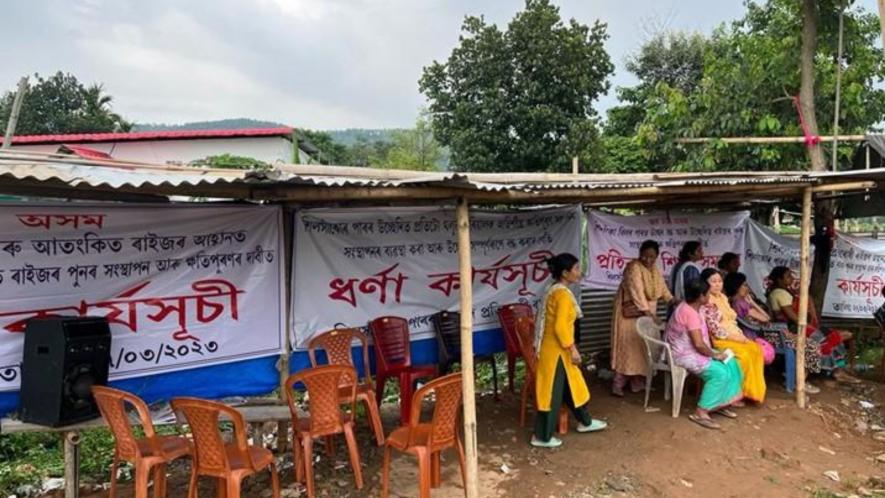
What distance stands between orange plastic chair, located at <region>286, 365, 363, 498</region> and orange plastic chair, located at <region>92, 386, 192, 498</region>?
2.29 ft

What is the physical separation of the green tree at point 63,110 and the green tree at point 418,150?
14.0m

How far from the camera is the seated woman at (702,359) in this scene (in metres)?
5.21

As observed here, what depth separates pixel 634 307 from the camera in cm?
575

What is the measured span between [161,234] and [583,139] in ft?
35.3

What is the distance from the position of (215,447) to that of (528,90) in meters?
11.7

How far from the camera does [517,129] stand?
13711 millimetres

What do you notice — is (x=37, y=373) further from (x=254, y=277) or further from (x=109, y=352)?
(x=254, y=277)

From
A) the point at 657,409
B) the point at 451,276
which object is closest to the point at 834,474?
the point at 657,409

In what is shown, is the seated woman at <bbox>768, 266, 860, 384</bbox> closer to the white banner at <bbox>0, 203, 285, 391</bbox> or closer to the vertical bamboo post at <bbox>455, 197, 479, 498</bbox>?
the vertical bamboo post at <bbox>455, 197, 479, 498</bbox>

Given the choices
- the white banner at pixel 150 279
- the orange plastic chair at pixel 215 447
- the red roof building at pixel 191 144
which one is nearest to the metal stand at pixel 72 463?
the white banner at pixel 150 279

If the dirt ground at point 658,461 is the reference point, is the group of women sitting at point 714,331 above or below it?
above

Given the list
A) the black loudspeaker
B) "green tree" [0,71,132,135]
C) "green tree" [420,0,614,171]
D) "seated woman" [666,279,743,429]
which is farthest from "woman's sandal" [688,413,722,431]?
"green tree" [0,71,132,135]

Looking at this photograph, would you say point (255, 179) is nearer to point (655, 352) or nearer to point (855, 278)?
point (655, 352)

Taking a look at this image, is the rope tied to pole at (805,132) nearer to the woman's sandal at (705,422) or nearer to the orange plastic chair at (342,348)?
the woman's sandal at (705,422)
